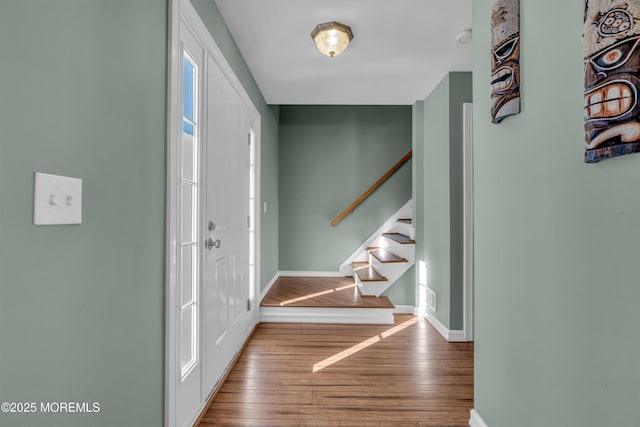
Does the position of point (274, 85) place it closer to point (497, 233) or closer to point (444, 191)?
point (444, 191)

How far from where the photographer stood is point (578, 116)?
979mm

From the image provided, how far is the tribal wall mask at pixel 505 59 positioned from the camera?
1.27 meters

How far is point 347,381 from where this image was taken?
7.22 feet

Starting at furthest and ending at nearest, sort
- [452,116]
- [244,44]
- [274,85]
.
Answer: [274,85], [452,116], [244,44]

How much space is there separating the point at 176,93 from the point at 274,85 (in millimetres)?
1975

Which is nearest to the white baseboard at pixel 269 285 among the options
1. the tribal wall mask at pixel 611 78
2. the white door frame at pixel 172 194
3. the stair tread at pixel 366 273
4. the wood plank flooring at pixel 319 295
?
the wood plank flooring at pixel 319 295

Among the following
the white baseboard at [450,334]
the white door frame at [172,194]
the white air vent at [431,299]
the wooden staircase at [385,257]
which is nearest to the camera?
the white door frame at [172,194]

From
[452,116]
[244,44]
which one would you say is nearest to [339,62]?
[244,44]

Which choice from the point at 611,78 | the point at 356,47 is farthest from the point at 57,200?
the point at 356,47

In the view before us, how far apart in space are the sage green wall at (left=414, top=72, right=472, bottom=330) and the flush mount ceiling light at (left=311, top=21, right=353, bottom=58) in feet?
4.05

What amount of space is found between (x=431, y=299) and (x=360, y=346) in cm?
104

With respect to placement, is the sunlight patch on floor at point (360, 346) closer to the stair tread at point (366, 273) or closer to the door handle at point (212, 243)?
the stair tread at point (366, 273)

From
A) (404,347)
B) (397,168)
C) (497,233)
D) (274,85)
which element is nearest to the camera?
(497,233)

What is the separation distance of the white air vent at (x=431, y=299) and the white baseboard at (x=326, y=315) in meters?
0.42
